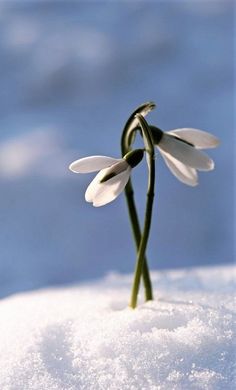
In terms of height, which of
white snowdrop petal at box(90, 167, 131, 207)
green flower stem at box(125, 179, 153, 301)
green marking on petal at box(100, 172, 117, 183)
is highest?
green marking on petal at box(100, 172, 117, 183)

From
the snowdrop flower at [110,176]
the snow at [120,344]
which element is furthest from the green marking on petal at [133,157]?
the snow at [120,344]

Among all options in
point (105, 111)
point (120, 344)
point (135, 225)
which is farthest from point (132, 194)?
point (105, 111)

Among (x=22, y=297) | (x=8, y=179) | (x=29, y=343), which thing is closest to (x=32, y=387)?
(x=29, y=343)

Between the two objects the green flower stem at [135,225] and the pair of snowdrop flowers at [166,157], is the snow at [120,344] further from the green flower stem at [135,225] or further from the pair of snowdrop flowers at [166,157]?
the pair of snowdrop flowers at [166,157]

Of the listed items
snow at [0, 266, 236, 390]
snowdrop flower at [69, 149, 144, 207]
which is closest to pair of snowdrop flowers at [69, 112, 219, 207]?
snowdrop flower at [69, 149, 144, 207]

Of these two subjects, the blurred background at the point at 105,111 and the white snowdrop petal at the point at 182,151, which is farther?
the blurred background at the point at 105,111

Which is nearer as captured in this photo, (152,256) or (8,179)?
(152,256)

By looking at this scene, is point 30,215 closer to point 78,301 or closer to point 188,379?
point 78,301

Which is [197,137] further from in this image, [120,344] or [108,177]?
[120,344]

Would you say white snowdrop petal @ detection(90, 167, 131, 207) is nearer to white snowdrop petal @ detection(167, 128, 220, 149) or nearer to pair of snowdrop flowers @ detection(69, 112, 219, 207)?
pair of snowdrop flowers @ detection(69, 112, 219, 207)
